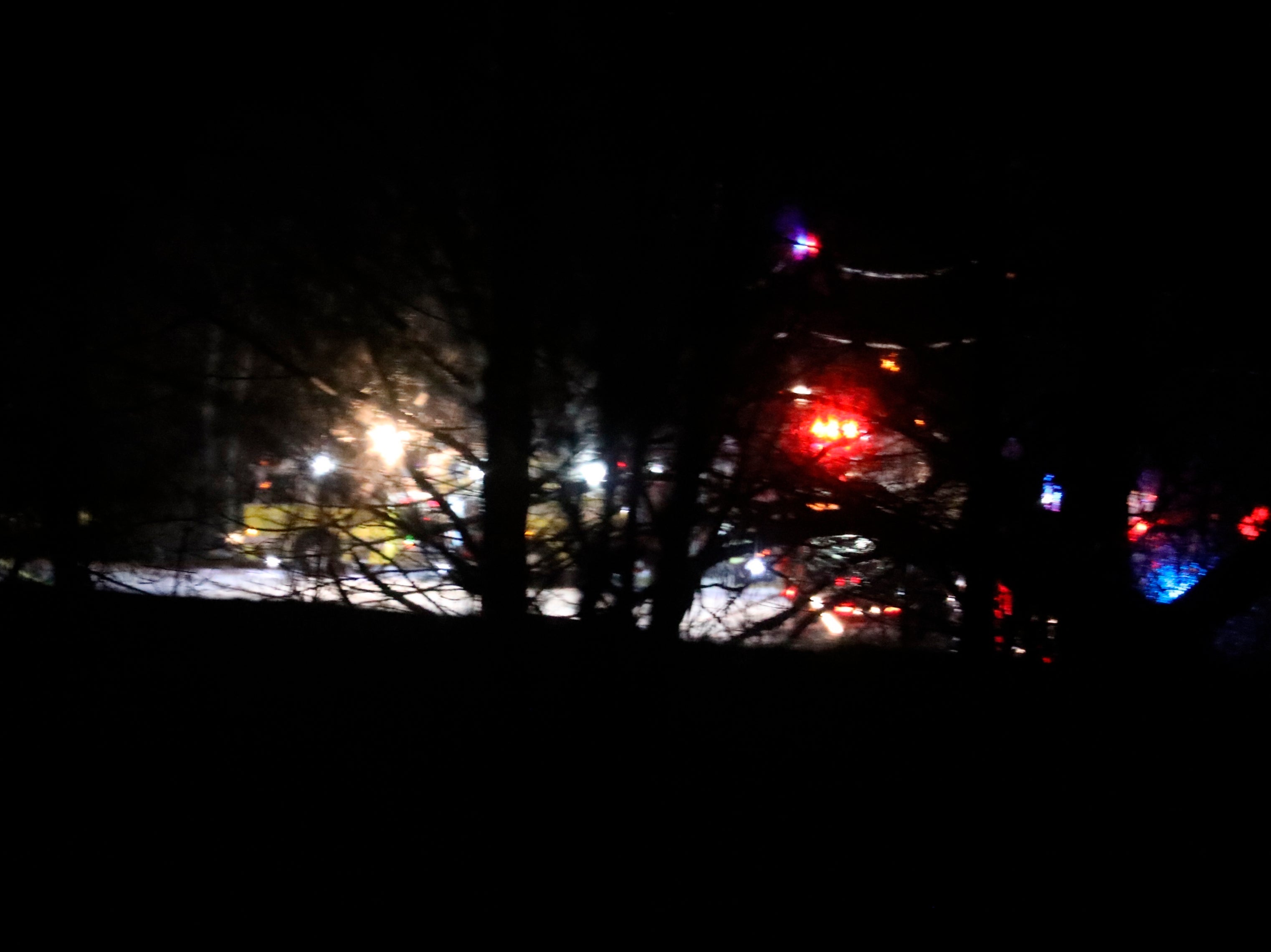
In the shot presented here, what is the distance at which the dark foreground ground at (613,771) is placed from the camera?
9.05 ft

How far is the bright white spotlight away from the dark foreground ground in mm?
1909

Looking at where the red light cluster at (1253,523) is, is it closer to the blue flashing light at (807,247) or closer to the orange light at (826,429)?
the orange light at (826,429)

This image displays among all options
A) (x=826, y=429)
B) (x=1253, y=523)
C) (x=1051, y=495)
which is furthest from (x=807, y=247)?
(x=1253, y=523)

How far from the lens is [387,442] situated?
570 centimetres

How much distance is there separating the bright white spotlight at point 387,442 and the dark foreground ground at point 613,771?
1909 mm

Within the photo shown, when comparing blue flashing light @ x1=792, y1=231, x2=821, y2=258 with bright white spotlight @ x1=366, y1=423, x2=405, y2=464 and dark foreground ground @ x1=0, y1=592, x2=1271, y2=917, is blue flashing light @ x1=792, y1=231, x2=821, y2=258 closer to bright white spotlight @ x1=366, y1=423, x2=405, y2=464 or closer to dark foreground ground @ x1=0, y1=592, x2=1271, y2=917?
dark foreground ground @ x1=0, y1=592, x2=1271, y2=917

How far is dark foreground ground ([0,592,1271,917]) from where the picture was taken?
2.76 meters

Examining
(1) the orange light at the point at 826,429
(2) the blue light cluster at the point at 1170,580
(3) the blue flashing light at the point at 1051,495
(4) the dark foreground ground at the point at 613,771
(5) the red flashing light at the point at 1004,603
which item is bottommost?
(4) the dark foreground ground at the point at 613,771

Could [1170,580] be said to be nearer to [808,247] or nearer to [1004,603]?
[1004,603]

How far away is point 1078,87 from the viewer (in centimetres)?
490

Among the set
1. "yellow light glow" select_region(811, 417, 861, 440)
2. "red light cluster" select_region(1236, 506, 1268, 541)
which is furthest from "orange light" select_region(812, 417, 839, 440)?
"red light cluster" select_region(1236, 506, 1268, 541)

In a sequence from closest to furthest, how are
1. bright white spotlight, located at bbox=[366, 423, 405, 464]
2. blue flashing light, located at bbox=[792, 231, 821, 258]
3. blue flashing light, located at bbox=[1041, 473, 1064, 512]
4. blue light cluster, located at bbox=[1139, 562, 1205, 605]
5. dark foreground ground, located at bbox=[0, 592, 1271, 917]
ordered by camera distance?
dark foreground ground, located at bbox=[0, 592, 1271, 917]
blue light cluster, located at bbox=[1139, 562, 1205, 605]
blue flashing light, located at bbox=[1041, 473, 1064, 512]
blue flashing light, located at bbox=[792, 231, 821, 258]
bright white spotlight, located at bbox=[366, 423, 405, 464]

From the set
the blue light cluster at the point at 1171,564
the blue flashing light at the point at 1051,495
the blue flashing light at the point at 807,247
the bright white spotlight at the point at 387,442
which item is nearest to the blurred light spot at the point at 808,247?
the blue flashing light at the point at 807,247

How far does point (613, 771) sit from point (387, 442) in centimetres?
320
